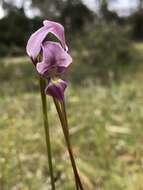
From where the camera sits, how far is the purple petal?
1451 millimetres

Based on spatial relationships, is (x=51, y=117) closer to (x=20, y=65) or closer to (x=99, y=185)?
(x=99, y=185)

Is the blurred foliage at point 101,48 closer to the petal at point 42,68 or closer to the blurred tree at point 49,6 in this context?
the blurred tree at point 49,6

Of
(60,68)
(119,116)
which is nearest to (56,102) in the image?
(60,68)

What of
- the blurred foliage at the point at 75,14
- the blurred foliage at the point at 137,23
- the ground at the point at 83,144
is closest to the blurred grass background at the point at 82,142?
the ground at the point at 83,144

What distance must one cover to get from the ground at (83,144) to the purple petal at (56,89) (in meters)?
0.86

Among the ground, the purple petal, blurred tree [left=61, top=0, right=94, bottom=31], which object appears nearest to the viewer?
the purple petal

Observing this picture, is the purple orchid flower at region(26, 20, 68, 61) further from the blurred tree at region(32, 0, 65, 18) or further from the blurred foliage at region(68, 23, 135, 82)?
the blurred tree at region(32, 0, 65, 18)

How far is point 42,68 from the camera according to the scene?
1.48m

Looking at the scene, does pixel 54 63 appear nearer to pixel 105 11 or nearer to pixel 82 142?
pixel 82 142

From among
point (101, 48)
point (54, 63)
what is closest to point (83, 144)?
point (54, 63)

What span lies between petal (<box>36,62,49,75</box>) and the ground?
852mm

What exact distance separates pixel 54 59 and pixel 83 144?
9.87ft

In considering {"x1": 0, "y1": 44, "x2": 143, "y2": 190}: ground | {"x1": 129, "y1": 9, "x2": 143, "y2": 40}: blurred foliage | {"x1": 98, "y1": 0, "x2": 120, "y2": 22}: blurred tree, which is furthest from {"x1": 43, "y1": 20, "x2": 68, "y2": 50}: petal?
{"x1": 129, "y1": 9, "x2": 143, "y2": 40}: blurred foliage

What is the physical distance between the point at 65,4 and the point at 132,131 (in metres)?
17.7
